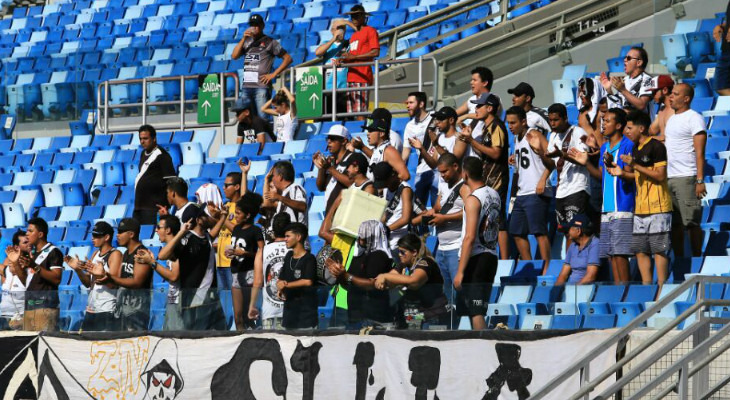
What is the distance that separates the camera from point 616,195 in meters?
10.1

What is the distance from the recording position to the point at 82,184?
53.7 feet

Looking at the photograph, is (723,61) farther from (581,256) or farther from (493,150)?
(581,256)

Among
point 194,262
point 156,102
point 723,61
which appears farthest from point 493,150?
point 156,102

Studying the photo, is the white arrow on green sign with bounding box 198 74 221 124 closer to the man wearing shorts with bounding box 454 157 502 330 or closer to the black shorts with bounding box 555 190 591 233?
the black shorts with bounding box 555 190 591 233

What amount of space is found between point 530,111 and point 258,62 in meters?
4.83

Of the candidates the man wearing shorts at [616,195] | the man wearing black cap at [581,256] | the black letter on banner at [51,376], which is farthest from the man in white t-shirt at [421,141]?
the black letter on banner at [51,376]

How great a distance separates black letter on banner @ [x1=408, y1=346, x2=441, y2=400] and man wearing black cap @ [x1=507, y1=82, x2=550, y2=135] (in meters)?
2.78

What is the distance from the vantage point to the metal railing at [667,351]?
310 inches

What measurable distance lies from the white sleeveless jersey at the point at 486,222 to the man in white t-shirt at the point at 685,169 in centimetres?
137

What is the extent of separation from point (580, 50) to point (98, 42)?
11.7 meters

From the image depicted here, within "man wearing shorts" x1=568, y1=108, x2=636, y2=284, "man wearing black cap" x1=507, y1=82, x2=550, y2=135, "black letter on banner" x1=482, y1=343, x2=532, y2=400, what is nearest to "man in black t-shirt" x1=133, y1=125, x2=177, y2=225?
"man wearing black cap" x1=507, y1=82, x2=550, y2=135

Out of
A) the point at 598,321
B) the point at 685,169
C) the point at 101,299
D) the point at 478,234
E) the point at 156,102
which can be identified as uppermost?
the point at 156,102

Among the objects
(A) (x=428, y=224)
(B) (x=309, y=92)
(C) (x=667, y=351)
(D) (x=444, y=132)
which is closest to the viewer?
(C) (x=667, y=351)

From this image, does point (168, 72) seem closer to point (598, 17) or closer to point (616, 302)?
point (598, 17)
